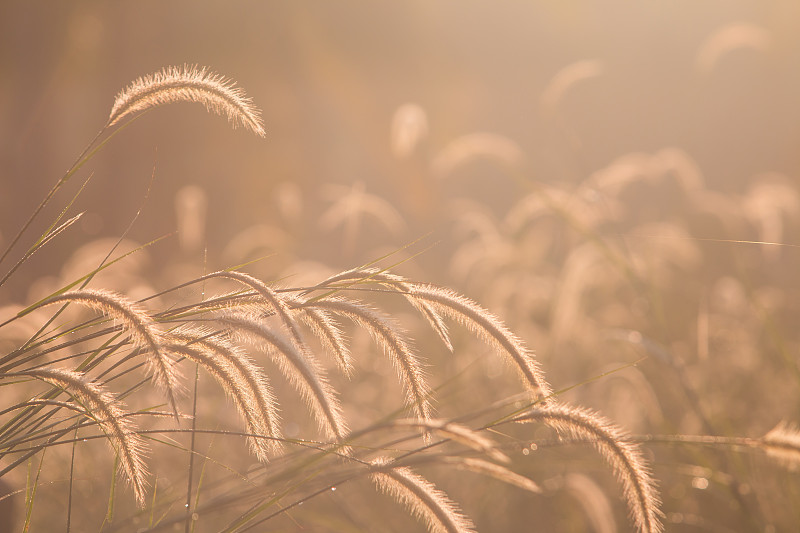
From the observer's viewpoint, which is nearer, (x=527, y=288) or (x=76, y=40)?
(x=527, y=288)

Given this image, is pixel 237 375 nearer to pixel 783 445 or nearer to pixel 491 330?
pixel 491 330

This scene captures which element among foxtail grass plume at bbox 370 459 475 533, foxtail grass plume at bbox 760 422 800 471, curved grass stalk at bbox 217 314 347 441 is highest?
curved grass stalk at bbox 217 314 347 441

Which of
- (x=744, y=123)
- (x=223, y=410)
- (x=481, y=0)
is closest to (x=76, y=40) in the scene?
(x=481, y=0)

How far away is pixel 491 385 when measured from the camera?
4730mm

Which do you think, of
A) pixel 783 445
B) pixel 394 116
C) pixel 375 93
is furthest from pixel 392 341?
pixel 375 93

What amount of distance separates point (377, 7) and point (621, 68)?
475cm

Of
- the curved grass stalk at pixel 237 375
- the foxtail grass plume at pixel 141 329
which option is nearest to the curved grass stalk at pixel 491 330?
the curved grass stalk at pixel 237 375

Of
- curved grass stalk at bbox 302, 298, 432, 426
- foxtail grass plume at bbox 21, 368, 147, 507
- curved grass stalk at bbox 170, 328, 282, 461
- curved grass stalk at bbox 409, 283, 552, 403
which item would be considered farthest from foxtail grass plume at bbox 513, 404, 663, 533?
foxtail grass plume at bbox 21, 368, 147, 507

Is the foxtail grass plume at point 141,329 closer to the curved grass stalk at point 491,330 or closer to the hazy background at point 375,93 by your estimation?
the curved grass stalk at point 491,330

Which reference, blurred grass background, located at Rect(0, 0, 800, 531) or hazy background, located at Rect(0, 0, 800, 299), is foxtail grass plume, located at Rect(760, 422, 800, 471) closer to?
blurred grass background, located at Rect(0, 0, 800, 531)

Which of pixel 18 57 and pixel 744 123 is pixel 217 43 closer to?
pixel 18 57

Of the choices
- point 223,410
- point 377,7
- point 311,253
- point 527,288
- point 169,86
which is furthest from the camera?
point 377,7

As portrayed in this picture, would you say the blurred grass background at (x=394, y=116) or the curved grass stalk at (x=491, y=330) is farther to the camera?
the blurred grass background at (x=394, y=116)

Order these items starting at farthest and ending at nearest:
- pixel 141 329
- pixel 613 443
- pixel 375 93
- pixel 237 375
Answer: pixel 375 93 < pixel 237 375 < pixel 613 443 < pixel 141 329
